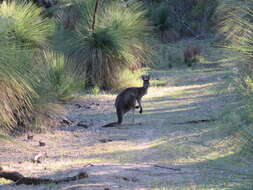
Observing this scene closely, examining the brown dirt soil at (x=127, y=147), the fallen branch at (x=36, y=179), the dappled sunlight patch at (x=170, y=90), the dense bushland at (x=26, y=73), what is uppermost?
the dense bushland at (x=26, y=73)

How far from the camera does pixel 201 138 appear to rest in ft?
28.5

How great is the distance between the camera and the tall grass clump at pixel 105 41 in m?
14.4

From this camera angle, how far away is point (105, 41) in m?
14.5

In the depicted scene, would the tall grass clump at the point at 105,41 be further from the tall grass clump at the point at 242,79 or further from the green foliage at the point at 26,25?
the tall grass clump at the point at 242,79

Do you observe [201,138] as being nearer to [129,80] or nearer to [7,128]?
[7,128]

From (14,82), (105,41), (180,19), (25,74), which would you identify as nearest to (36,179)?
(14,82)

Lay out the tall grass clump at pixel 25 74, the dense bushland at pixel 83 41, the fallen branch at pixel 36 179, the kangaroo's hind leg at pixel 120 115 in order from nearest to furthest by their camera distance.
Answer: the fallen branch at pixel 36 179, the tall grass clump at pixel 25 74, the kangaroo's hind leg at pixel 120 115, the dense bushland at pixel 83 41

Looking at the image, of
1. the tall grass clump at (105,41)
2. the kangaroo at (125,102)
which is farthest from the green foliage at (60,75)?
the kangaroo at (125,102)

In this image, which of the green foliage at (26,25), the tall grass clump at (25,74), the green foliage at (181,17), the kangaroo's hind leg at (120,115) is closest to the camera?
the tall grass clump at (25,74)

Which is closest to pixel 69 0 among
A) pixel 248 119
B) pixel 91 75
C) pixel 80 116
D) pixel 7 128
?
pixel 91 75

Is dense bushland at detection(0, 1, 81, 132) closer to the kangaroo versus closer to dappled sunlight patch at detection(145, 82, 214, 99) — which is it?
the kangaroo

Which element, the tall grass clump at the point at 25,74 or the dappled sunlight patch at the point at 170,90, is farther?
the dappled sunlight patch at the point at 170,90

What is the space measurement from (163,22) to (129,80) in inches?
477

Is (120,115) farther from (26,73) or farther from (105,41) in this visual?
(105,41)
